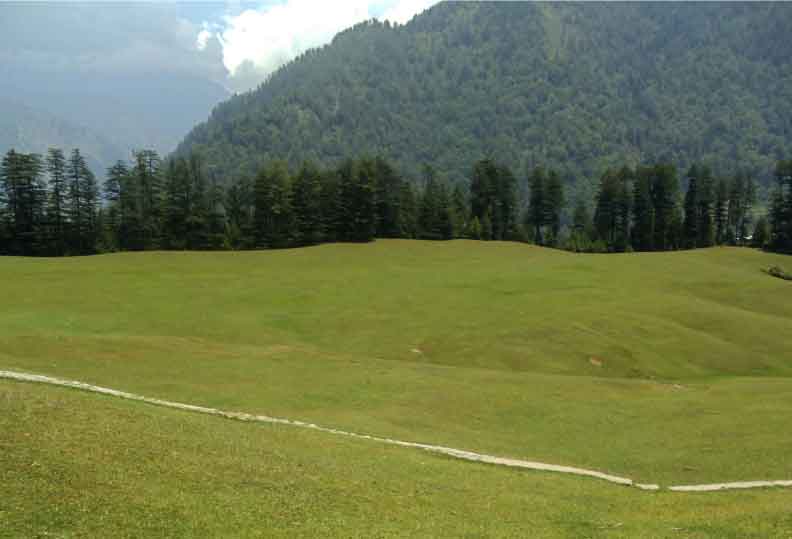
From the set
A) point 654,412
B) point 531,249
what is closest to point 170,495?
point 654,412

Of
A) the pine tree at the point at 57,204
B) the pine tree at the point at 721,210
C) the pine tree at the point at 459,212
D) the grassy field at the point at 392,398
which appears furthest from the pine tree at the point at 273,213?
the pine tree at the point at 721,210

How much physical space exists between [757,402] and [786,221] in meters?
121

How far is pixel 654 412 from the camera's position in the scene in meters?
32.9

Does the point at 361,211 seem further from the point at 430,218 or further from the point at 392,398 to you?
the point at 392,398

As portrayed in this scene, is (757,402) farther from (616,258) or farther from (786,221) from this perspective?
(786,221)

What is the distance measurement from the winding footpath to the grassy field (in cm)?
116

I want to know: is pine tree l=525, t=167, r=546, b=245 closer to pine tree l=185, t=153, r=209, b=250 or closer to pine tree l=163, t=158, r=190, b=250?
pine tree l=185, t=153, r=209, b=250

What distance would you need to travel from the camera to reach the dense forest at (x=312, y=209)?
11031cm

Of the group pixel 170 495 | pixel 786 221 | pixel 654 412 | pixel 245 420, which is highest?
pixel 786 221

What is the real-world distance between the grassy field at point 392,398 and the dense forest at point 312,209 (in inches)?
1383

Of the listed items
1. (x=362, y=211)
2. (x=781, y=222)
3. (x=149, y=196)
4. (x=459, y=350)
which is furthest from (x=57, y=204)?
(x=781, y=222)

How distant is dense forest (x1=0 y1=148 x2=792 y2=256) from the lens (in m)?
110

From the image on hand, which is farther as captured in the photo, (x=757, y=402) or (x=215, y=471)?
(x=757, y=402)

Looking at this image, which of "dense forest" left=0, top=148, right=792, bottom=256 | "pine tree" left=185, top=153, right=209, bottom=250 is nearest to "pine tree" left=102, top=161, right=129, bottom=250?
"dense forest" left=0, top=148, right=792, bottom=256
